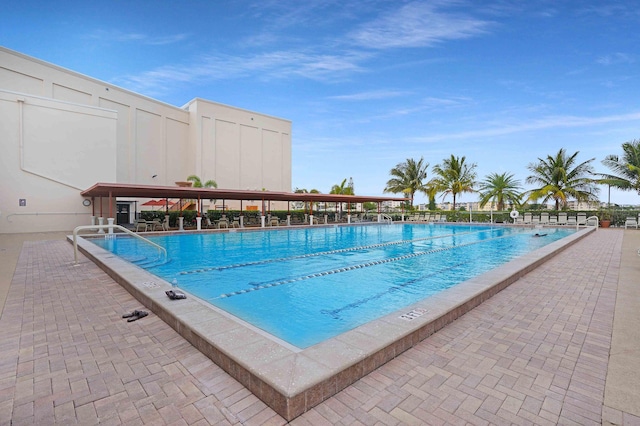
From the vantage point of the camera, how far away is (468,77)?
1623 cm

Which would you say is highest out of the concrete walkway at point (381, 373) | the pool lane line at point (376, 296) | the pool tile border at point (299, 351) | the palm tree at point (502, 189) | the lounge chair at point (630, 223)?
the palm tree at point (502, 189)

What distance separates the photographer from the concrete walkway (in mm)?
2049

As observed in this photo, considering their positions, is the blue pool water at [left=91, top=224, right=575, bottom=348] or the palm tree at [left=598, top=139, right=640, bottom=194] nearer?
the blue pool water at [left=91, top=224, right=575, bottom=348]

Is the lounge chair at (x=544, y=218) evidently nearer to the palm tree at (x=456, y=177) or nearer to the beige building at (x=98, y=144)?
the palm tree at (x=456, y=177)

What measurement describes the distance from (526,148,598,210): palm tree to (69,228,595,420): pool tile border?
976 inches

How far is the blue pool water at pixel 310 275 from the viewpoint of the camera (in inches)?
192

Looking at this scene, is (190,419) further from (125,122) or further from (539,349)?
(125,122)

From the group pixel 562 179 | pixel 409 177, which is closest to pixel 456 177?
pixel 409 177

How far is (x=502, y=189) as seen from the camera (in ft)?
90.2

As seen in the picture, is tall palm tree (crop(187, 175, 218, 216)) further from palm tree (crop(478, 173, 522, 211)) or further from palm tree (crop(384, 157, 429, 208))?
palm tree (crop(478, 173, 522, 211))

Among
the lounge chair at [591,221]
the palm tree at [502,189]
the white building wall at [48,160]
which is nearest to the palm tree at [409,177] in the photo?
the palm tree at [502,189]

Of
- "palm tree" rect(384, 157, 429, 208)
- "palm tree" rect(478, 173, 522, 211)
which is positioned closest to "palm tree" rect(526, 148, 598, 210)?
"palm tree" rect(478, 173, 522, 211)

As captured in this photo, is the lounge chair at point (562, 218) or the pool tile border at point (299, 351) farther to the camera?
the lounge chair at point (562, 218)

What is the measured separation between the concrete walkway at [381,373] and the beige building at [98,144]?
13050 mm
